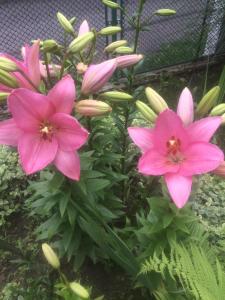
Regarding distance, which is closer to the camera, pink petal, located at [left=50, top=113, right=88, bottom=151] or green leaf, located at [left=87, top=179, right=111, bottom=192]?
pink petal, located at [left=50, top=113, right=88, bottom=151]

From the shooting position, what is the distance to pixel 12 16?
312cm

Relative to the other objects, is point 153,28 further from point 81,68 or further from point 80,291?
point 80,291

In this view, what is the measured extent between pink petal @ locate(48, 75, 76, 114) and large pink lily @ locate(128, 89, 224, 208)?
0.18 m

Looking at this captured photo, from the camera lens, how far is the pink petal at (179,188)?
972 mm

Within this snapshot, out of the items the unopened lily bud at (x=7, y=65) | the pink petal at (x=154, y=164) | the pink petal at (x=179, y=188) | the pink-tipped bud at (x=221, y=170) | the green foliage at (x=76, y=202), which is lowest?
the green foliage at (x=76, y=202)

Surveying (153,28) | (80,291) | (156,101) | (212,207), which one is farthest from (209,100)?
(153,28)

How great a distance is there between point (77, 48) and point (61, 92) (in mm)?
169

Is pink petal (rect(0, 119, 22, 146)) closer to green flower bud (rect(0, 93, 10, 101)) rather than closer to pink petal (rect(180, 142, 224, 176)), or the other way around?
green flower bud (rect(0, 93, 10, 101))

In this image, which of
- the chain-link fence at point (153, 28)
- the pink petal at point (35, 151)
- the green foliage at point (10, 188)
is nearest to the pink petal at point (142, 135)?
the pink petal at point (35, 151)

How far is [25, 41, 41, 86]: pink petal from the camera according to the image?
3.34 feet

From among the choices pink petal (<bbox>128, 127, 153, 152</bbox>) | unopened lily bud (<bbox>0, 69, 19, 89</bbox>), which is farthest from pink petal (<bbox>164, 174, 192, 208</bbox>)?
unopened lily bud (<bbox>0, 69, 19, 89</bbox>)

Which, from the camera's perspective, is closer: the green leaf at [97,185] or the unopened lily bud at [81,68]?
the unopened lily bud at [81,68]

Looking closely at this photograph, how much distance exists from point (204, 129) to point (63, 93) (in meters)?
0.36

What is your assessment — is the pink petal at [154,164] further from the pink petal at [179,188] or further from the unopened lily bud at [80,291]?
the unopened lily bud at [80,291]
